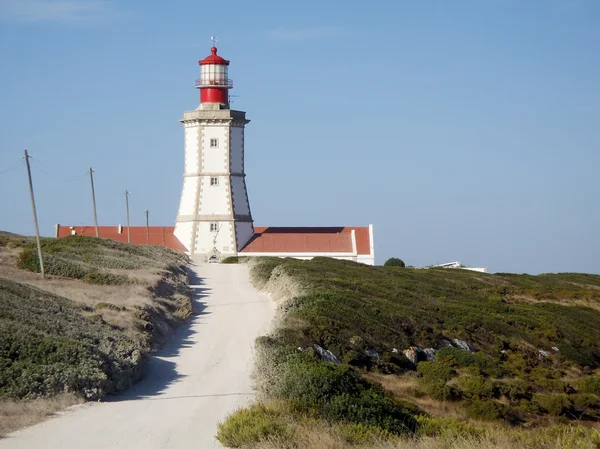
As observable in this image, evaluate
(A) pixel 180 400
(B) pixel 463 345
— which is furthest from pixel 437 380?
(A) pixel 180 400

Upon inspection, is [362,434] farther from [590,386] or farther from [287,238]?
[287,238]

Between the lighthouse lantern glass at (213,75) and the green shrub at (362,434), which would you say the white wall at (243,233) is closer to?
the lighthouse lantern glass at (213,75)

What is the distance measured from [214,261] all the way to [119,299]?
27.5 metres

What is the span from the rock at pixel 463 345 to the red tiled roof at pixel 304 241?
28.0 meters

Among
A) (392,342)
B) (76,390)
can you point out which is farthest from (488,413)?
(76,390)

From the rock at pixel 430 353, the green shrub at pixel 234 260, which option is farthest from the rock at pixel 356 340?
the green shrub at pixel 234 260

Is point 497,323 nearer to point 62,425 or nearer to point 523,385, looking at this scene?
point 523,385

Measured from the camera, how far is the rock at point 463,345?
89.0ft

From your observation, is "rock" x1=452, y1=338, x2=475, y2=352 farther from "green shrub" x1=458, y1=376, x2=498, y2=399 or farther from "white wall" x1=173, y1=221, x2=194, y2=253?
"white wall" x1=173, y1=221, x2=194, y2=253

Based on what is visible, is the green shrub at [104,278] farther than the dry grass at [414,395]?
Yes

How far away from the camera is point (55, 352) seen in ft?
54.7

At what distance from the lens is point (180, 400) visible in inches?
643

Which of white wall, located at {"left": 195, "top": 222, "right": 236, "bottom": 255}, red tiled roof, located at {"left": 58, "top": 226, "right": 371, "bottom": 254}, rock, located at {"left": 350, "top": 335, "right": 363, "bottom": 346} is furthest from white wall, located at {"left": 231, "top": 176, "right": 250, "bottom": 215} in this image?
rock, located at {"left": 350, "top": 335, "right": 363, "bottom": 346}

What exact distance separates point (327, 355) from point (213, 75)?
34.6 metres
